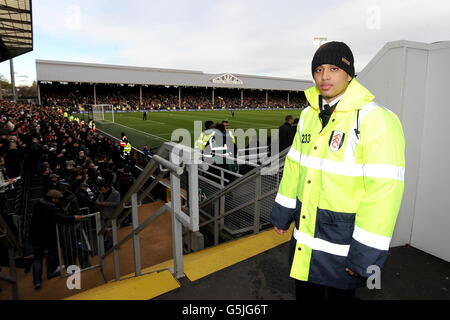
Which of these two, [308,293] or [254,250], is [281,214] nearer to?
[308,293]

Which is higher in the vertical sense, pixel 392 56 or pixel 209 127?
pixel 392 56

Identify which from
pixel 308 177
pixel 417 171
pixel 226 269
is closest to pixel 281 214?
pixel 308 177

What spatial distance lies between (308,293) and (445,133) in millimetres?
1950

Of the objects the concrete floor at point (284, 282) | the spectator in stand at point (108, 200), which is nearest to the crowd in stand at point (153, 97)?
the spectator in stand at point (108, 200)

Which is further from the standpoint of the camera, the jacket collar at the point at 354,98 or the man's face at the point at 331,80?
the man's face at the point at 331,80

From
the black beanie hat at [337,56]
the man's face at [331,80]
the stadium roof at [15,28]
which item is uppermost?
the stadium roof at [15,28]

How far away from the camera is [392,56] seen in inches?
101

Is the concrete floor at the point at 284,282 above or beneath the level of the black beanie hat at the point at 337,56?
beneath

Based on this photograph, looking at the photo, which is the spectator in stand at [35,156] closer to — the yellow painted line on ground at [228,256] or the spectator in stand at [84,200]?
the spectator in stand at [84,200]

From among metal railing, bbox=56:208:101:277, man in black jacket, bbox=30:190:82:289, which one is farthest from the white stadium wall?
metal railing, bbox=56:208:101:277

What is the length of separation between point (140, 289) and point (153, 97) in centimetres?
5890

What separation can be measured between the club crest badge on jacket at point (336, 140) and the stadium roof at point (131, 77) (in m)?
52.7

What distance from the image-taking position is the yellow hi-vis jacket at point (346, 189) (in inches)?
53.6

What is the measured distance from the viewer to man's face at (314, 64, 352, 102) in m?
1.60
